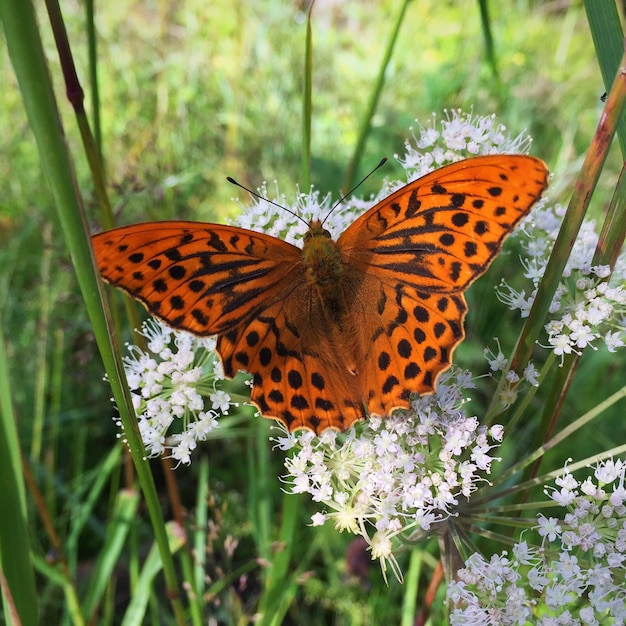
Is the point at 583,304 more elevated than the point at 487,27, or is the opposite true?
the point at 487,27

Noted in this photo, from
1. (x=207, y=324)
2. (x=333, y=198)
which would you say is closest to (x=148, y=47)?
(x=333, y=198)

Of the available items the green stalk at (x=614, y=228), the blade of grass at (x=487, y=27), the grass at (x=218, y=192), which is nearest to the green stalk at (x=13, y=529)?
the grass at (x=218, y=192)

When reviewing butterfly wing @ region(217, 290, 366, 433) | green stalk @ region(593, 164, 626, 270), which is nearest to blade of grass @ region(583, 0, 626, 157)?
green stalk @ region(593, 164, 626, 270)

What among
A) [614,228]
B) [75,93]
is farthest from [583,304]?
[75,93]

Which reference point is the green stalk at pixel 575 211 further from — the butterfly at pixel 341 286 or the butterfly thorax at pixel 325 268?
the butterfly thorax at pixel 325 268

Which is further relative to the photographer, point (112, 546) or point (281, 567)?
point (112, 546)

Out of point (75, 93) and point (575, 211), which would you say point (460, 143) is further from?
point (75, 93)

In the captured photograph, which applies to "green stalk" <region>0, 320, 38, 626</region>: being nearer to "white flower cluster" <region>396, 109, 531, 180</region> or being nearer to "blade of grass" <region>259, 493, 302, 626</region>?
"blade of grass" <region>259, 493, 302, 626</region>
